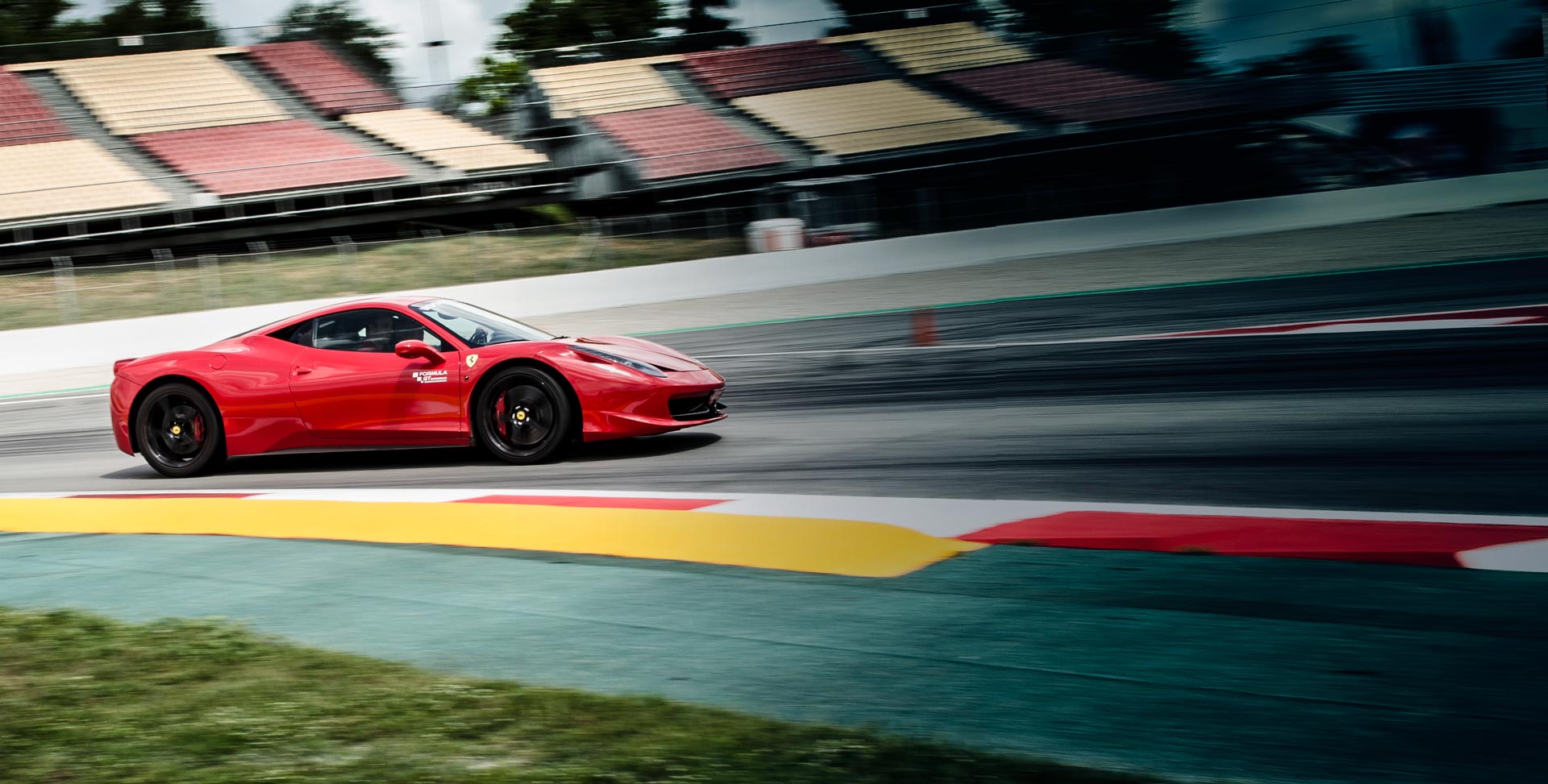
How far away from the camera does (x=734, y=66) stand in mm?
33781

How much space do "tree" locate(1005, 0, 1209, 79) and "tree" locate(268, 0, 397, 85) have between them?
1747 cm

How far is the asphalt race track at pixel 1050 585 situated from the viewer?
Result: 3.06 m

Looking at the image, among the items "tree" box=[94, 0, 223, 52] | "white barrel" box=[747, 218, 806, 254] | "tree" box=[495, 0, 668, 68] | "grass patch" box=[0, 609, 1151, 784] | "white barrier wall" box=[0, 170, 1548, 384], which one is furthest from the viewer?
"tree" box=[495, 0, 668, 68]

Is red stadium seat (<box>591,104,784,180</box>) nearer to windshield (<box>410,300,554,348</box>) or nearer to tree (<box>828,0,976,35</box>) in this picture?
tree (<box>828,0,976,35</box>)

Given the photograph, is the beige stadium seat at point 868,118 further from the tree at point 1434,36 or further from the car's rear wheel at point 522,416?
the car's rear wheel at point 522,416

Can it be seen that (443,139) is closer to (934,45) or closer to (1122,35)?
(934,45)

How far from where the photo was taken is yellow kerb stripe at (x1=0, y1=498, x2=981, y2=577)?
489 centimetres

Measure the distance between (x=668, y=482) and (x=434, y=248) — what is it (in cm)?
1503

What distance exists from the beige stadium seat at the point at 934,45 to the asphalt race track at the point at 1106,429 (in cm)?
2012

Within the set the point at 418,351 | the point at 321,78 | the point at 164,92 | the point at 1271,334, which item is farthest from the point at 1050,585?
the point at 321,78

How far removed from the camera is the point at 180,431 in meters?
8.34

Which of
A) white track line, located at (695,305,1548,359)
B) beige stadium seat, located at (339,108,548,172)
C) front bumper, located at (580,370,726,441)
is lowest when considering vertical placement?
white track line, located at (695,305,1548,359)

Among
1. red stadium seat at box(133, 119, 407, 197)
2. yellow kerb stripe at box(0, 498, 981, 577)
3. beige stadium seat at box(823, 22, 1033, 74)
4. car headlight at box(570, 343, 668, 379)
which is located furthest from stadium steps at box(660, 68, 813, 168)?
yellow kerb stripe at box(0, 498, 981, 577)

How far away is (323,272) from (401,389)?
13291mm
